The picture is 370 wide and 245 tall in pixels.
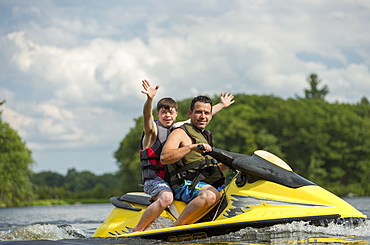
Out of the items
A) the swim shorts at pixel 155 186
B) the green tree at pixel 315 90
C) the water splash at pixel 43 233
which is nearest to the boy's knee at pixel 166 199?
the swim shorts at pixel 155 186

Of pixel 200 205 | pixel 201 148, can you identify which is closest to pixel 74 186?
pixel 200 205

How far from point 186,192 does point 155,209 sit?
381 millimetres

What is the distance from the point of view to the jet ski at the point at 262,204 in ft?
15.9

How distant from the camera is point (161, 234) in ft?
17.3

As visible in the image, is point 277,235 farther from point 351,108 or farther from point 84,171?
point 84,171

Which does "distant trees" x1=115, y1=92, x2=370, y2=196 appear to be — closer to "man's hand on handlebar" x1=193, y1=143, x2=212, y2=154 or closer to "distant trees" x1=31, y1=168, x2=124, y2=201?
"distant trees" x1=31, y1=168, x2=124, y2=201

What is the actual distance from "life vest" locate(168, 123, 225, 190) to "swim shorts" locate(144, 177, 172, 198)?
0.08 metres

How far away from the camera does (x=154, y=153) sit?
19.1ft

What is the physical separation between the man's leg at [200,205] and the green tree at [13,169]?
1101 inches

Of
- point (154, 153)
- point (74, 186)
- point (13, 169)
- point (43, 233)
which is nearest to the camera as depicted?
point (154, 153)

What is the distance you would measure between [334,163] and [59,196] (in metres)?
22.9

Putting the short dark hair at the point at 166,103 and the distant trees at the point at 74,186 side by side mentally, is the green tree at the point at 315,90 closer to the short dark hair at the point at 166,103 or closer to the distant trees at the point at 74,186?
the distant trees at the point at 74,186

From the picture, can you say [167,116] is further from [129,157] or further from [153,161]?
[129,157]

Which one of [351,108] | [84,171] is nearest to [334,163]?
[351,108]
